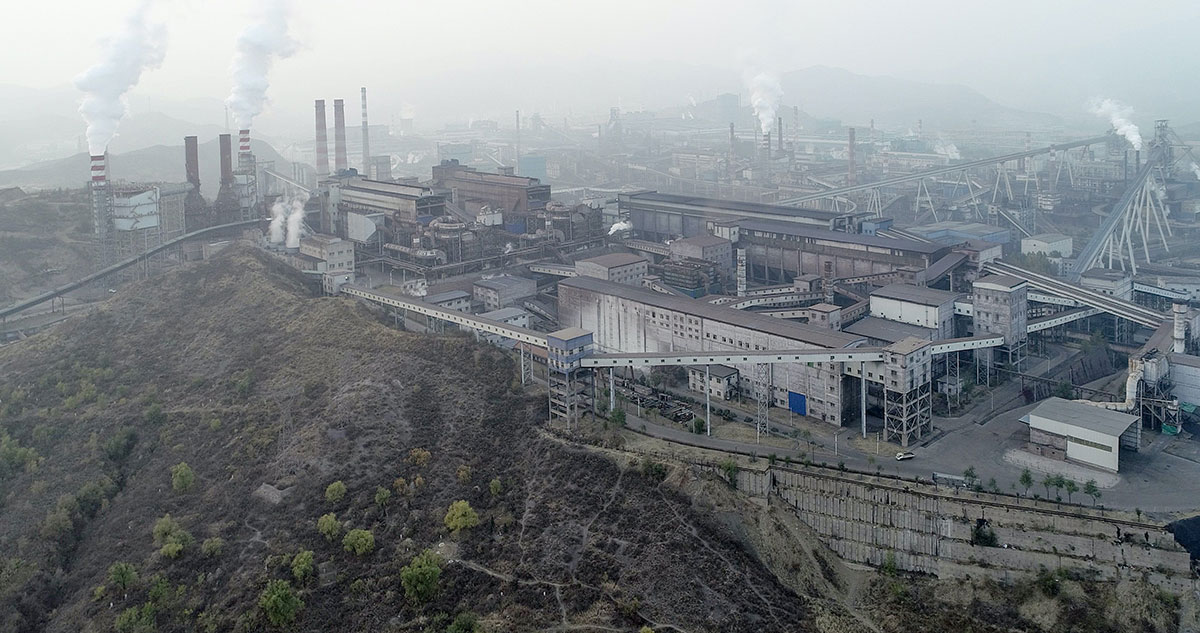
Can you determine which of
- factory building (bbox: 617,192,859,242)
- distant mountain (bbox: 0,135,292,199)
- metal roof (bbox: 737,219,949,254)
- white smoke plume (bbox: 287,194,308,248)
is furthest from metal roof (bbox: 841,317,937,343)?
distant mountain (bbox: 0,135,292,199)

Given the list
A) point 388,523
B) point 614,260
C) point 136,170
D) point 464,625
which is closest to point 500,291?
point 614,260

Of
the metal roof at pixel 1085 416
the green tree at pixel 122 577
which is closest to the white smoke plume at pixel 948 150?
the metal roof at pixel 1085 416

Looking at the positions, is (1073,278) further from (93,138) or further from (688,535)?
(93,138)

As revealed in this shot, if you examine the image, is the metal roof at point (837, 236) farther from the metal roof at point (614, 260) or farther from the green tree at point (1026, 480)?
the green tree at point (1026, 480)

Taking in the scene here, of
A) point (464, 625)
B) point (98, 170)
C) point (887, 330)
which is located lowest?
point (464, 625)

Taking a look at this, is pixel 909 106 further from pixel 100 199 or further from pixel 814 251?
pixel 100 199

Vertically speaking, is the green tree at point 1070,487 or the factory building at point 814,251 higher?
the factory building at point 814,251
